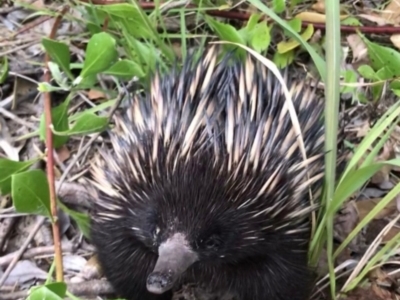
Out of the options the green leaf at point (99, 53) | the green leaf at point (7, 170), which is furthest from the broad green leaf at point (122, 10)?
the green leaf at point (7, 170)

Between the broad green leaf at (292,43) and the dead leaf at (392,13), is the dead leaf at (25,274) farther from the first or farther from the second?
the dead leaf at (392,13)

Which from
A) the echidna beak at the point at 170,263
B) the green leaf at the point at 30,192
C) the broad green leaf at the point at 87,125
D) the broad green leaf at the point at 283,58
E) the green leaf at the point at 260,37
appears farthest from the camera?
the broad green leaf at the point at 283,58

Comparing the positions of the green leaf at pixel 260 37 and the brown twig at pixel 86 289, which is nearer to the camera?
the brown twig at pixel 86 289

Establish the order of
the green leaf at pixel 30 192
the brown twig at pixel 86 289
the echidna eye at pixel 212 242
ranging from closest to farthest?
the echidna eye at pixel 212 242 → the green leaf at pixel 30 192 → the brown twig at pixel 86 289

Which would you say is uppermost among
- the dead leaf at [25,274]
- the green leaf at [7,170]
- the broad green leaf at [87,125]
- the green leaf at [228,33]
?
the green leaf at [228,33]

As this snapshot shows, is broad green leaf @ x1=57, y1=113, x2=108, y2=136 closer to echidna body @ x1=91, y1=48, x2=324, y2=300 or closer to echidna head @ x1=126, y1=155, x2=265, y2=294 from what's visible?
echidna body @ x1=91, y1=48, x2=324, y2=300

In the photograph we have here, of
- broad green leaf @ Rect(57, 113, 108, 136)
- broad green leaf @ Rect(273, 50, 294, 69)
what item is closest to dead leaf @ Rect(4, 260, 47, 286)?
broad green leaf @ Rect(57, 113, 108, 136)

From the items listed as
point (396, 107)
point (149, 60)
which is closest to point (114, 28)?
point (149, 60)

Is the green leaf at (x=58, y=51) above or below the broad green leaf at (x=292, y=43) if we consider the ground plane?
above
